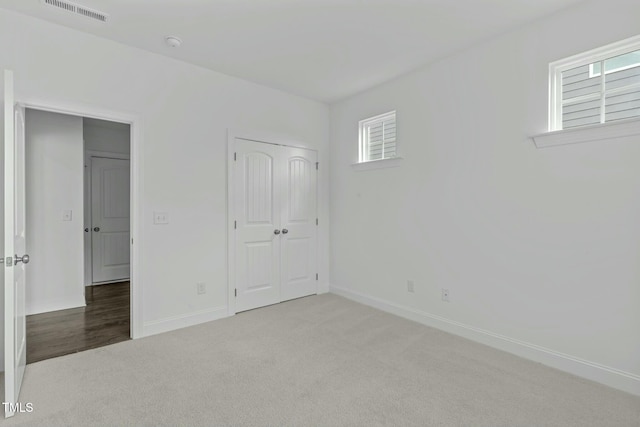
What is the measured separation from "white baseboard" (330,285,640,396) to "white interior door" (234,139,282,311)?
1.46 meters

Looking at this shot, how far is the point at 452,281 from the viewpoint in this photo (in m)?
3.18

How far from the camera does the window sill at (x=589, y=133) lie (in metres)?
2.13

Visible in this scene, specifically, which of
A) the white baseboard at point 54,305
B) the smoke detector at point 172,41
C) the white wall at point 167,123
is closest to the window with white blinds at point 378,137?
the white wall at point 167,123

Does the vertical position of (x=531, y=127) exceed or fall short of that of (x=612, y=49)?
it falls short

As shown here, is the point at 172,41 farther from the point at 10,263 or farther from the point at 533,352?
the point at 533,352

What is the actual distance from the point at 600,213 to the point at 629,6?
1385 mm

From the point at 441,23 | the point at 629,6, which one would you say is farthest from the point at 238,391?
the point at 629,6

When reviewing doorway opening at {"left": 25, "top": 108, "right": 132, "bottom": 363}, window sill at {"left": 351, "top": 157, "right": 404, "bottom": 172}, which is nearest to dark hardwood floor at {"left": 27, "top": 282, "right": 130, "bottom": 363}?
doorway opening at {"left": 25, "top": 108, "right": 132, "bottom": 363}

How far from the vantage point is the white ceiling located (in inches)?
93.4

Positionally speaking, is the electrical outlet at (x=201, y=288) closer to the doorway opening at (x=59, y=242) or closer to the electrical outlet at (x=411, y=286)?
the doorway opening at (x=59, y=242)

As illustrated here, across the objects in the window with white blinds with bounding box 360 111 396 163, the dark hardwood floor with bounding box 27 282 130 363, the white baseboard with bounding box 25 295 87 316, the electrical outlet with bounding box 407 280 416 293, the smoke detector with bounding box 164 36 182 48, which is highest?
the smoke detector with bounding box 164 36 182 48

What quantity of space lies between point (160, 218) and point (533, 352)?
3.50 m

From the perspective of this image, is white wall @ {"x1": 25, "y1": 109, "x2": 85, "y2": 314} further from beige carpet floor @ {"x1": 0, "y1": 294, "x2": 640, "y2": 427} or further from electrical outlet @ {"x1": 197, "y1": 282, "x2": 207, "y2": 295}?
electrical outlet @ {"x1": 197, "y1": 282, "x2": 207, "y2": 295}

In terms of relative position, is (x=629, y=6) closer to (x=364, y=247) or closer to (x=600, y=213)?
(x=600, y=213)
